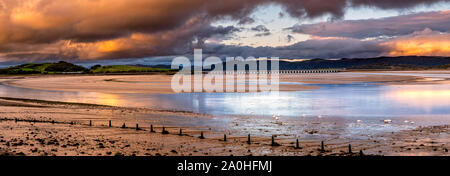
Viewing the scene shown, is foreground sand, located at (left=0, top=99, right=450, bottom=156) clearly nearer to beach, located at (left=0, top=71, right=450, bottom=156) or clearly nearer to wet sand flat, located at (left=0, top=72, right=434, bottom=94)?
beach, located at (left=0, top=71, right=450, bottom=156)

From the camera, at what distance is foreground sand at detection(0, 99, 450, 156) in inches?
882

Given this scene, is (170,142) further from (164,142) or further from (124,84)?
(124,84)

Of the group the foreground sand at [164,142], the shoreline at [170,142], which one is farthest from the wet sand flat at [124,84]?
the shoreline at [170,142]

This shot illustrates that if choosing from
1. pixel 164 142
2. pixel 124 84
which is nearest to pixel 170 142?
pixel 164 142

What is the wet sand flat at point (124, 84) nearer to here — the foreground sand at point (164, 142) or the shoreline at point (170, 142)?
the foreground sand at point (164, 142)

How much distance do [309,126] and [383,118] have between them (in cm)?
1095

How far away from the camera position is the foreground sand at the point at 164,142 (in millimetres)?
22391

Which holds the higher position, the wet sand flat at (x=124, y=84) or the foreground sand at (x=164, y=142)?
the wet sand flat at (x=124, y=84)

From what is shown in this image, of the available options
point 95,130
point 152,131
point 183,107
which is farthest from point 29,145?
Answer: point 183,107

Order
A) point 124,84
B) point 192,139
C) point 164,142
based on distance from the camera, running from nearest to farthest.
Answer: point 164,142, point 192,139, point 124,84

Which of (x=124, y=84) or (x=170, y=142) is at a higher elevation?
(x=124, y=84)

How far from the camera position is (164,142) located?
25.6m

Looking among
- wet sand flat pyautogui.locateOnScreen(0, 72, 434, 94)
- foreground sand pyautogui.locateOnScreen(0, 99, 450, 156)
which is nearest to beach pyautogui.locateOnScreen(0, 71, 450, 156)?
foreground sand pyautogui.locateOnScreen(0, 99, 450, 156)
